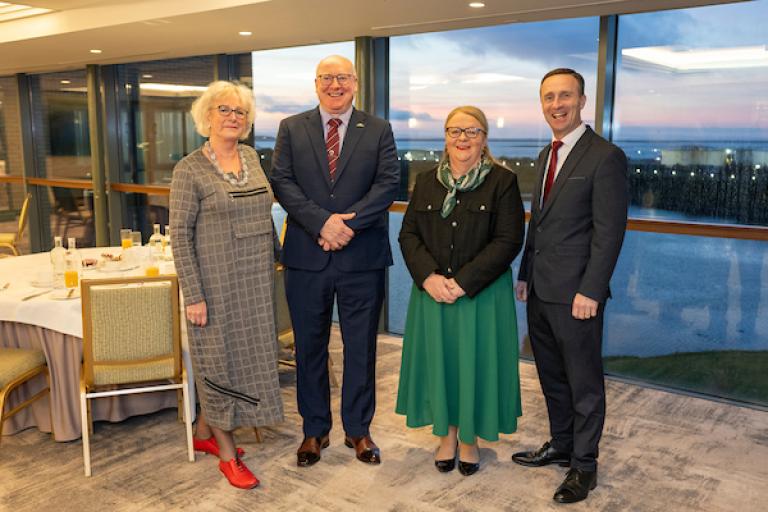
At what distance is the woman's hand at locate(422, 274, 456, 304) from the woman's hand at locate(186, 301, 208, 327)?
989 mm

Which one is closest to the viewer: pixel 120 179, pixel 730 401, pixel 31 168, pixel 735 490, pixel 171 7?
pixel 735 490

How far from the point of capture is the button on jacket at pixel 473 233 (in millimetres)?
3045

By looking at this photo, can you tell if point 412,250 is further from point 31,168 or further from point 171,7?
point 31,168

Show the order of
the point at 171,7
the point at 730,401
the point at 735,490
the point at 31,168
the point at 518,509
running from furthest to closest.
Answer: the point at 31,168 → the point at 171,7 → the point at 730,401 → the point at 735,490 → the point at 518,509

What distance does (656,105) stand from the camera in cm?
466

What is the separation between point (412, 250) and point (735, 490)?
1824 mm

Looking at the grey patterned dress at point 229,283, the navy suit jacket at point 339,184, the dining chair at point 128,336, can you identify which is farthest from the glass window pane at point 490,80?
the dining chair at point 128,336

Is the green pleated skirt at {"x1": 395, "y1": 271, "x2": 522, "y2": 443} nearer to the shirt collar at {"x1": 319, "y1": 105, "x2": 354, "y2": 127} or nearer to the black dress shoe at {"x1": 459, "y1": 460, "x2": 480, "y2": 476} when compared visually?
the black dress shoe at {"x1": 459, "y1": 460, "x2": 480, "y2": 476}

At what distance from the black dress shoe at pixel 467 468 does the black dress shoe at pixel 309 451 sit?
2.28ft

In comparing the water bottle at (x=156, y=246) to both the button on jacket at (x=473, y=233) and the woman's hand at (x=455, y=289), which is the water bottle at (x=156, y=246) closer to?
the button on jacket at (x=473, y=233)

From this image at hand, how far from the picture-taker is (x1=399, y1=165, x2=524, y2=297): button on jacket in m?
3.04

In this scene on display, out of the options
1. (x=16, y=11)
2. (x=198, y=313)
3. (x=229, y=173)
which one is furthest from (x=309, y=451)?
(x=16, y=11)

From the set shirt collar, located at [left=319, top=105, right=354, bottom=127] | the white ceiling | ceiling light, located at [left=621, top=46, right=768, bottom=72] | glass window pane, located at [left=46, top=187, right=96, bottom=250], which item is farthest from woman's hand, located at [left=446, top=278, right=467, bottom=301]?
glass window pane, located at [left=46, top=187, right=96, bottom=250]

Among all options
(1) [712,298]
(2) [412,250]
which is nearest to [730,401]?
(1) [712,298]
